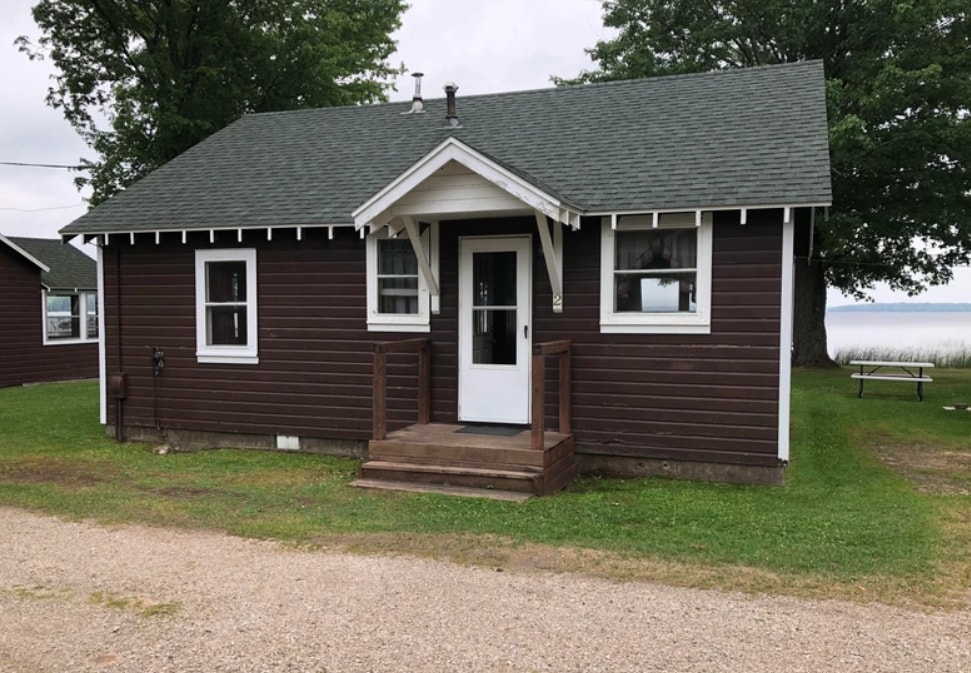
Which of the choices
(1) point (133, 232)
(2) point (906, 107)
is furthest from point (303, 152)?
(2) point (906, 107)

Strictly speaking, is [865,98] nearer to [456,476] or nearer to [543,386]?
[543,386]

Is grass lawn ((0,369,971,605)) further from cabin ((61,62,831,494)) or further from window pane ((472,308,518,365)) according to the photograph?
window pane ((472,308,518,365))

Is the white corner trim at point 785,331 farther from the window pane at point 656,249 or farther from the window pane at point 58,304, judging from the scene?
the window pane at point 58,304

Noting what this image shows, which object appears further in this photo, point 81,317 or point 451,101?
point 81,317

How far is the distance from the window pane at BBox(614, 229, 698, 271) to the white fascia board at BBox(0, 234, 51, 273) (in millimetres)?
16730

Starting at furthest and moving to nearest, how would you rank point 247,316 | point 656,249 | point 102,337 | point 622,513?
point 102,337 → point 247,316 → point 656,249 → point 622,513

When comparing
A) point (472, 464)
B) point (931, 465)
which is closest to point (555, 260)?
point (472, 464)

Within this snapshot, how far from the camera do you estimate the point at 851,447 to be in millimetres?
9836

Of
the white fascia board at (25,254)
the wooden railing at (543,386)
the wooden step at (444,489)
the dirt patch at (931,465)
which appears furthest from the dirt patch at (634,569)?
the white fascia board at (25,254)

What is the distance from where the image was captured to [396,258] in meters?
9.09

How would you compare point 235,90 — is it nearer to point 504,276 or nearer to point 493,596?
point 504,276

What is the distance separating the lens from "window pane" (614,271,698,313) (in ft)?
25.9

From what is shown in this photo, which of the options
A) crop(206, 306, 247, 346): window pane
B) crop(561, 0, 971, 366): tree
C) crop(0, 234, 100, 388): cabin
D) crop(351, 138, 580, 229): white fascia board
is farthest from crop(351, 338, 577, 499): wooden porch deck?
crop(0, 234, 100, 388): cabin

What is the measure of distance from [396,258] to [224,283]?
2.46m
